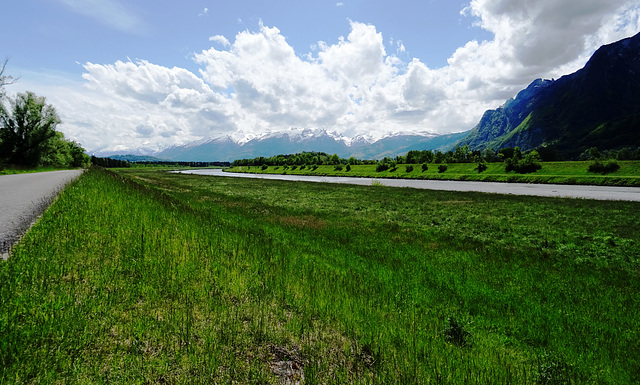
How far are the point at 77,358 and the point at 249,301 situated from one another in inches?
143

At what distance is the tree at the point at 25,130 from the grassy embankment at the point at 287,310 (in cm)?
7756

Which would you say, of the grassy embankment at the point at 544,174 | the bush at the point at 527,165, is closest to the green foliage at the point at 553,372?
the grassy embankment at the point at 544,174

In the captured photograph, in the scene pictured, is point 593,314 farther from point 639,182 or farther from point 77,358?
point 639,182

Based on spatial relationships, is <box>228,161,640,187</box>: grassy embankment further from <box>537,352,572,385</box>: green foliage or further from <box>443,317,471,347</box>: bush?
<box>443,317,471,347</box>: bush

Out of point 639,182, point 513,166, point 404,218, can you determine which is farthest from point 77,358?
point 513,166

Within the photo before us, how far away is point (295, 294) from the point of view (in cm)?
847

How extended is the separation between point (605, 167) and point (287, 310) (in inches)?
4172

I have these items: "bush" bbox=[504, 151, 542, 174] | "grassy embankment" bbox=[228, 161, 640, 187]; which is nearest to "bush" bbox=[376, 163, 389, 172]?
"grassy embankment" bbox=[228, 161, 640, 187]

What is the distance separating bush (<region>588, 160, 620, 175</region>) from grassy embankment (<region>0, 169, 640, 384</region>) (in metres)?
86.8

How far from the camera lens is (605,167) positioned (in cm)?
7631

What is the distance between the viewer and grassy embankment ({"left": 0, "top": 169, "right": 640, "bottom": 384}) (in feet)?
15.9

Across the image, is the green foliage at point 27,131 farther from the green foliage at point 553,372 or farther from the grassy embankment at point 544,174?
the grassy embankment at point 544,174

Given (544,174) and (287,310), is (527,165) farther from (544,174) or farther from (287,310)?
(287,310)

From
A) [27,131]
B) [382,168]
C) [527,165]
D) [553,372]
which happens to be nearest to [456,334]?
[553,372]
